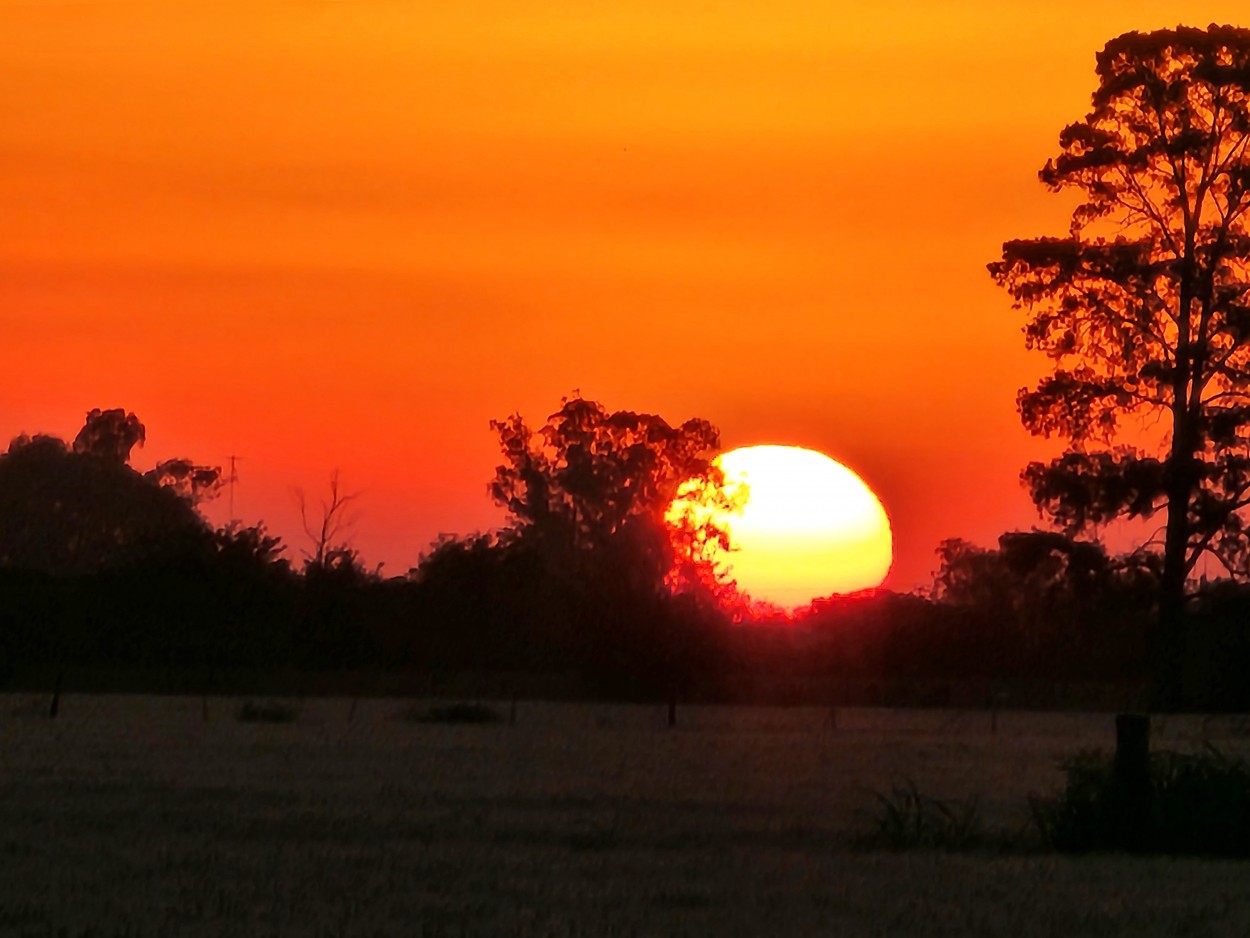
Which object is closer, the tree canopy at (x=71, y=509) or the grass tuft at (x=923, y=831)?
the grass tuft at (x=923, y=831)

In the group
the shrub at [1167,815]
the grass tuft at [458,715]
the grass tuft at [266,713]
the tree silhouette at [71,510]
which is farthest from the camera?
the tree silhouette at [71,510]

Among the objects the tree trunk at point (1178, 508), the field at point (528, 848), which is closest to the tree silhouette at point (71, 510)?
the tree trunk at point (1178, 508)

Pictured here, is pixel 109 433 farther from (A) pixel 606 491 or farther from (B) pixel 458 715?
(B) pixel 458 715

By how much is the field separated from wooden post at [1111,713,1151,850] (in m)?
0.93

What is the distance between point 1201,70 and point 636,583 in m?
26.8

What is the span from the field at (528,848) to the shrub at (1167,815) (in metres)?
0.68

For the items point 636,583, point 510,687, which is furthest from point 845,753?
point 636,583

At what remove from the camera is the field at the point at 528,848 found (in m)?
12.3

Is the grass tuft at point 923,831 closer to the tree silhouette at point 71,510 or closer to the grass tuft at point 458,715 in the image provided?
the grass tuft at point 458,715

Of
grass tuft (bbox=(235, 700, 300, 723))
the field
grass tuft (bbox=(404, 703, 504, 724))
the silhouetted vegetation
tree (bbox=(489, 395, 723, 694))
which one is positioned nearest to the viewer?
the field

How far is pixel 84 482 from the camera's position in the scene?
100938 millimetres

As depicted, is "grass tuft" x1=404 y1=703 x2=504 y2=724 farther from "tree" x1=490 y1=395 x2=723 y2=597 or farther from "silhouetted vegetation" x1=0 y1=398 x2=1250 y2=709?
"tree" x1=490 y1=395 x2=723 y2=597

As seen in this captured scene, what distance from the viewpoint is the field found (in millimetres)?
12297

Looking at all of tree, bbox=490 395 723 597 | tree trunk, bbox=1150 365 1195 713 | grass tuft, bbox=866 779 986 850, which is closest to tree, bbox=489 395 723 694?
tree, bbox=490 395 723 597
